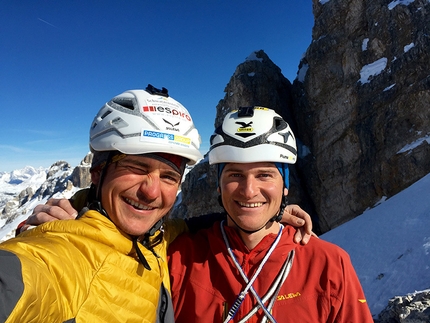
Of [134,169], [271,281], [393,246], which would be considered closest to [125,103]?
[134,169]

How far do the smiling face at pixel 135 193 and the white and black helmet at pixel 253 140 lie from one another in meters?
1.14

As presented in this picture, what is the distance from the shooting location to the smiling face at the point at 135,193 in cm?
291

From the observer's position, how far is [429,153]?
29062 millimetres

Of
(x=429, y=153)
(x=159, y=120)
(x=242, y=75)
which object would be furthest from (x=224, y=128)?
(x=242, y=75)

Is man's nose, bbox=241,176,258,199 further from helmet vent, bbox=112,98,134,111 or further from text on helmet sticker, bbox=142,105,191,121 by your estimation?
helmet vent, bbox=112,98,134,111

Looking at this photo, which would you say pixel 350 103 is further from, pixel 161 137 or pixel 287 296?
pixel 161 137

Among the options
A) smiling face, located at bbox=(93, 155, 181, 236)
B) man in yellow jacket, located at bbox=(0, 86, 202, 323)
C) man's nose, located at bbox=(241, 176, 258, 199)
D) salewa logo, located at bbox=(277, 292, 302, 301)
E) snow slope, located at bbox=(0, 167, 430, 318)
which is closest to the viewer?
man in yellow jacket, located at bbox=(0, 86, 202, 323)

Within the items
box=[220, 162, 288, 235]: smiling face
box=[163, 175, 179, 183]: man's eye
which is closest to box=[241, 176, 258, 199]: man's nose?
box=[220, 162, 288, 235]: smiling face

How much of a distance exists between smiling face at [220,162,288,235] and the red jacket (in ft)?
0.93

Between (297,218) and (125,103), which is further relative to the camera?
(297,218)

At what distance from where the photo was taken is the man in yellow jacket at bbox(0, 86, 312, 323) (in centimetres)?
174

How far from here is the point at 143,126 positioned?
3.13 meters

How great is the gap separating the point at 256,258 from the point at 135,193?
5.55 feet

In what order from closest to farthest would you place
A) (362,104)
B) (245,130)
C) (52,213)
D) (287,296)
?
(52,213) → (287,296) → (245,130) → (362,104)
